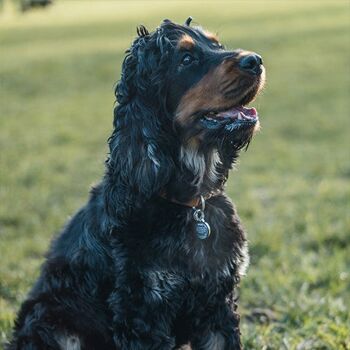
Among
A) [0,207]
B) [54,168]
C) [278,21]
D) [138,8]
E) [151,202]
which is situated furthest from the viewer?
[138,8]

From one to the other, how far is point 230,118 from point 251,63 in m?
0.35

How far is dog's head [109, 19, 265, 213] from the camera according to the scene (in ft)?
13.6

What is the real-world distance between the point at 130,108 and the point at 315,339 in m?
2.16

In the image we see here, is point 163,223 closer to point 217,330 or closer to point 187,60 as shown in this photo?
point 217,330

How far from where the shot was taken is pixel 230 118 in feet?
13.8

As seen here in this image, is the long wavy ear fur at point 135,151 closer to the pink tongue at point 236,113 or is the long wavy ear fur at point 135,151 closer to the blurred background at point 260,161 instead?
the pink tongue at point 236,113

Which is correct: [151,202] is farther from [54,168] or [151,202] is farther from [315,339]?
[54,168]

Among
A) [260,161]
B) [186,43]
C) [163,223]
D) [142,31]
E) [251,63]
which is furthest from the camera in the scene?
[260,161]

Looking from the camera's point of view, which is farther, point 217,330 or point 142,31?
point 142,31

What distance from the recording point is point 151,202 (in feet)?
13.9

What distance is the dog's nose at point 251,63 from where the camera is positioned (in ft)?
13.4

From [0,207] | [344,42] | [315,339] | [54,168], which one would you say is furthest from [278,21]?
[315,339]

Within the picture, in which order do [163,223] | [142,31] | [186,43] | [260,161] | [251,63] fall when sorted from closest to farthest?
[251,63]
[163,223]
[186,43]
[142,31]
[260,161]

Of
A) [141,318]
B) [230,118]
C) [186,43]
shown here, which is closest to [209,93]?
[230,118]
